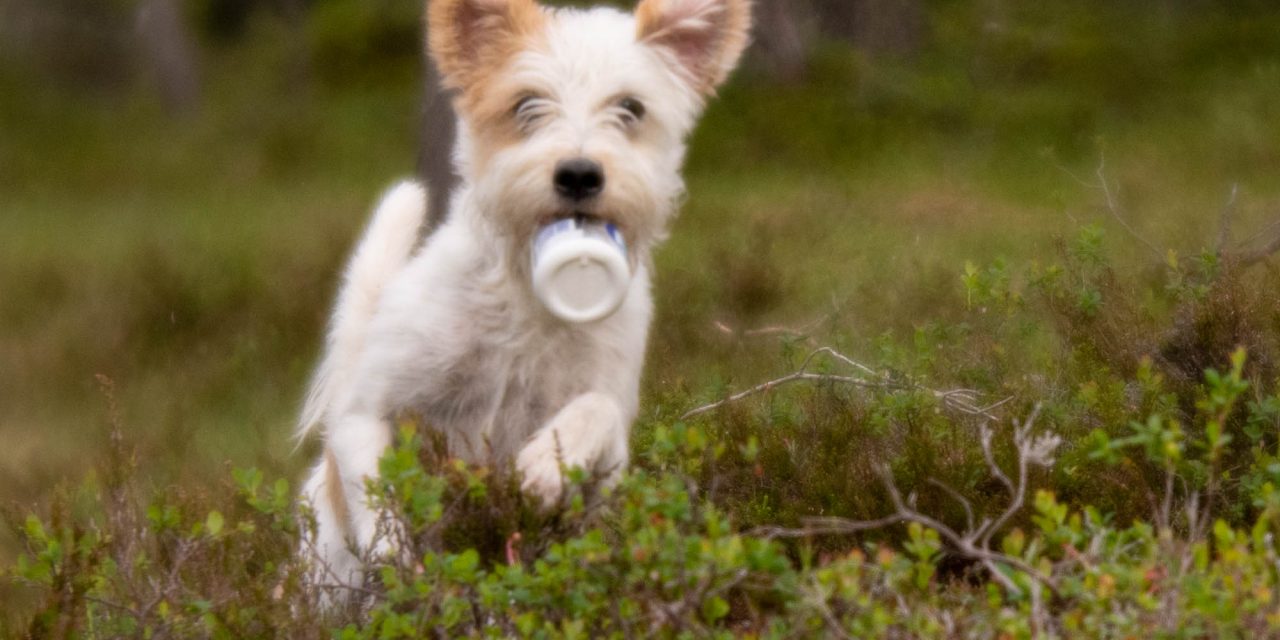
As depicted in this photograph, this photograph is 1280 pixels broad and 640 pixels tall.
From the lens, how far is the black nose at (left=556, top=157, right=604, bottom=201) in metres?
4.05

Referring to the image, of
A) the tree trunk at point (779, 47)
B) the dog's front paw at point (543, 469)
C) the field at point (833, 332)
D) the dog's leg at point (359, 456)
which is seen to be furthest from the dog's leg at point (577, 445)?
the tree trunk at point (779, 47)

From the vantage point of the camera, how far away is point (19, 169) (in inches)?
692

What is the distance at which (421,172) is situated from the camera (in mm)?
8102

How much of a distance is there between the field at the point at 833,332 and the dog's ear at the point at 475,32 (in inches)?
47.9

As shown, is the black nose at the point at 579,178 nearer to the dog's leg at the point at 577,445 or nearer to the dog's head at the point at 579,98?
the dog's head at the point at 579,98

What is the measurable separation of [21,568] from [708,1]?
2.39 m

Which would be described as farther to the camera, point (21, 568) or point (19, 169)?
point (19, 169)

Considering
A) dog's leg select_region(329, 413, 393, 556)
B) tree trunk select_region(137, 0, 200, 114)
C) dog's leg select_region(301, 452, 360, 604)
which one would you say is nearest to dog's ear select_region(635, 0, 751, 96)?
dog's leg select_region(329, 413, 393, 556)

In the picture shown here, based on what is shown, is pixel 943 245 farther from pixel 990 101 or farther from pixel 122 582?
pixel 122 582

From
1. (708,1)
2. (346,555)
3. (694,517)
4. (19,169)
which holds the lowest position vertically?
(694,517)

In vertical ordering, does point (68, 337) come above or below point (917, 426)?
above

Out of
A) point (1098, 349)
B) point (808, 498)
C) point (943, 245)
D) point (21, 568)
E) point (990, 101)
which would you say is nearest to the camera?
point (21, 568)

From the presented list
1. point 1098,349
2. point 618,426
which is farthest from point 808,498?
point 1098,349

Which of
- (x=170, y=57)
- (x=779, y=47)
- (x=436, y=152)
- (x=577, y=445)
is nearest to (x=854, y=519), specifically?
(x=577, y=445)
